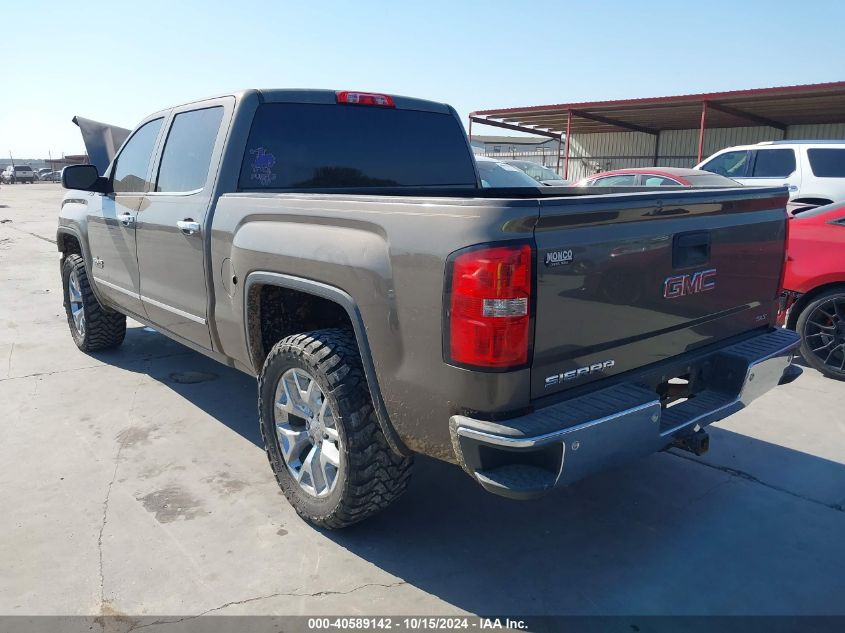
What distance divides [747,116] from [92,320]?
21.1m

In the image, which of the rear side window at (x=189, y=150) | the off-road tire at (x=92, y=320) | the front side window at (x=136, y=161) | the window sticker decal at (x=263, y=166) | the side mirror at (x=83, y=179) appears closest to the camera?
the window sticker decal at (x=263, y=166)

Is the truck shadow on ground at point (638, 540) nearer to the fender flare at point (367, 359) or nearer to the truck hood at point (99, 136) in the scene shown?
the fender flare at point (367, 359)

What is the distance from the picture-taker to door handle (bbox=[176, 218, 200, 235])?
12.3ft

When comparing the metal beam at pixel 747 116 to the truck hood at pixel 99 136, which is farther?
the metal beam at pixel 747 116

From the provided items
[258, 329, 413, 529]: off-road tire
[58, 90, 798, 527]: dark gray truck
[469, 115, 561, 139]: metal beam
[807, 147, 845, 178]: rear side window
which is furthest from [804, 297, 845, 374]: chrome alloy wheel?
[469, 115, 561, 139]: metal beam

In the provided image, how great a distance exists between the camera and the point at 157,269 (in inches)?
170

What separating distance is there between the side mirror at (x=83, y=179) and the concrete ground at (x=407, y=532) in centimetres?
162

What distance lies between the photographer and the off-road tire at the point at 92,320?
575 centimetres

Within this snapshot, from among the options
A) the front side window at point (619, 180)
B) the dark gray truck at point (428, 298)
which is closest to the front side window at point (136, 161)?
the dark gray truck at point (428, 298)

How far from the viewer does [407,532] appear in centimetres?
320

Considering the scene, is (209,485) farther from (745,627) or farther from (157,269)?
(745,627)

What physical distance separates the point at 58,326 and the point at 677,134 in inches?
1059

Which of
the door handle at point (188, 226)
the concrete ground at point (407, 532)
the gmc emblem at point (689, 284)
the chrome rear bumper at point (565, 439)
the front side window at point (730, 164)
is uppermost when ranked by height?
the front side window at point (730, 164)

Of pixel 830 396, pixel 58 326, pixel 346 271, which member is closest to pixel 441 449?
pixel 346 271
